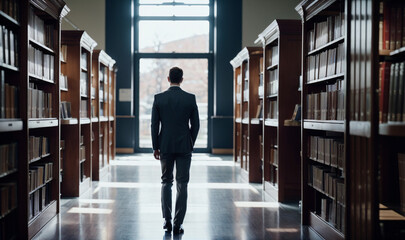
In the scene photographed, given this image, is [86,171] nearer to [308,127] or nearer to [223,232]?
A: [223,232]

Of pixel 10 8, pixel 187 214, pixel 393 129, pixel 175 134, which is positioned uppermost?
pixel 10 8

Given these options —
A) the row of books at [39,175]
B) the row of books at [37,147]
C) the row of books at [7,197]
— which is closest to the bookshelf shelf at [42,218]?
the row of books at [39,175]

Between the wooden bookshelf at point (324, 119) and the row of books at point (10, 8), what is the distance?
2802mm

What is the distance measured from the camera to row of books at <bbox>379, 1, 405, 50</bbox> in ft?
11.0

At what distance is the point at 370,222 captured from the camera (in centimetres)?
331

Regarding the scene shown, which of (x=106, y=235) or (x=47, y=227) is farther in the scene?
(x=47, y=227)

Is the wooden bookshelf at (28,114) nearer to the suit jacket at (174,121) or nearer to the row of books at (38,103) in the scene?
the row of books at (38,103)

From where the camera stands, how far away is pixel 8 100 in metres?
3.90

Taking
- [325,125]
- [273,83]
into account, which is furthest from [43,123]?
[273,83]

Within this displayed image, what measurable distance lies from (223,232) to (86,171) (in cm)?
366

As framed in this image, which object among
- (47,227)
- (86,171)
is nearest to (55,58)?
(47,227)

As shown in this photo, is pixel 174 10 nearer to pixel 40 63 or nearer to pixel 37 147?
pixel 40 63

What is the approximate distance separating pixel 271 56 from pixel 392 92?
4.18 m

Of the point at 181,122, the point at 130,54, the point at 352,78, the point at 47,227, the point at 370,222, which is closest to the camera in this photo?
the point at 370,222
